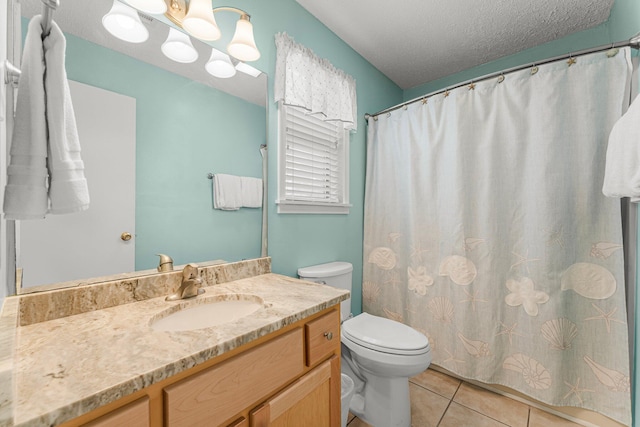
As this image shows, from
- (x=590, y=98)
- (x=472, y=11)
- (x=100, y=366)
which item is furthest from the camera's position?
(x=472, y=11)

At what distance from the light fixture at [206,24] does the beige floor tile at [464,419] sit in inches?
86.4

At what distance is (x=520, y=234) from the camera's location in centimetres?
160

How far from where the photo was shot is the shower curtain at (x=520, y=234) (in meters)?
1.38

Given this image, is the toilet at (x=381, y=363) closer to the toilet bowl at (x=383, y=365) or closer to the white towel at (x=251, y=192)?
the toilet bowl at (x=383, y=365)

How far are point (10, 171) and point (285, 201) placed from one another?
3.62 feet

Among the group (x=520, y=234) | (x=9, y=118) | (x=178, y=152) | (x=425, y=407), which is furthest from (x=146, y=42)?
(x=425, y=407)

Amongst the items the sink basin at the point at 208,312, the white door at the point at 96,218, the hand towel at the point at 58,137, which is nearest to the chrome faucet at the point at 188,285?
the sink basin at the point at 208,312

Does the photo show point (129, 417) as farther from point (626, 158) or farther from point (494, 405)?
point (494, 405)

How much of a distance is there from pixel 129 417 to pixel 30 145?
0.62m

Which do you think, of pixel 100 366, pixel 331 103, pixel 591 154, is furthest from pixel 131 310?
pixel 591 154

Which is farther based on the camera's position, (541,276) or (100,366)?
(541,276)

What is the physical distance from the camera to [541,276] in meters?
1.52

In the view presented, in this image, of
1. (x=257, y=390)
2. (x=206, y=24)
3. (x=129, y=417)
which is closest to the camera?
(x=129, y=417)

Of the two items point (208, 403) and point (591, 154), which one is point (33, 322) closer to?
point (208, 403)
